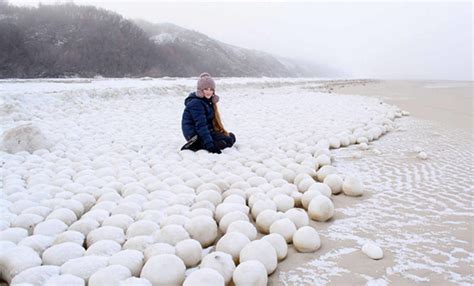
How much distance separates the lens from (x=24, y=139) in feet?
12.7

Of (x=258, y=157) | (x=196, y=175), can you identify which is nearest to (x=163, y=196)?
(x=196, y=175)

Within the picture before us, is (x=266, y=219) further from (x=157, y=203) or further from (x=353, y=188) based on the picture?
(x=353, y=188)

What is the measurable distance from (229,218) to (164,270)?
2.19 feet

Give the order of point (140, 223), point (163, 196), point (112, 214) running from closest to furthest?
point (140, 223) < point (112, 214) < point (163, 196)

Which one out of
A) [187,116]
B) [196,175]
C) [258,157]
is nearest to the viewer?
[196,175]

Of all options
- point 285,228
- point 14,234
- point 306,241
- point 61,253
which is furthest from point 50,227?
point 306,241

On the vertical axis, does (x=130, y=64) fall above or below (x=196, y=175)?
above

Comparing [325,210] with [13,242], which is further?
[325,210]

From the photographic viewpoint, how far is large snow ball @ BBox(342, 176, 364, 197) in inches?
114

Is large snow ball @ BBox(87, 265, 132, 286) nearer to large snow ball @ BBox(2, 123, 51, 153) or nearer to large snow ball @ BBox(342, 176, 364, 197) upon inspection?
large snow ball @ BBox(342, 176, 364, 197)

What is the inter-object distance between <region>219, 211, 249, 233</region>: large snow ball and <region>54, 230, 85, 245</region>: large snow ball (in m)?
0.79

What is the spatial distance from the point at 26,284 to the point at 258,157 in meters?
2.51

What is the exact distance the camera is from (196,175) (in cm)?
320

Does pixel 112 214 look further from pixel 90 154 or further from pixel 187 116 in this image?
pixel 187 116
